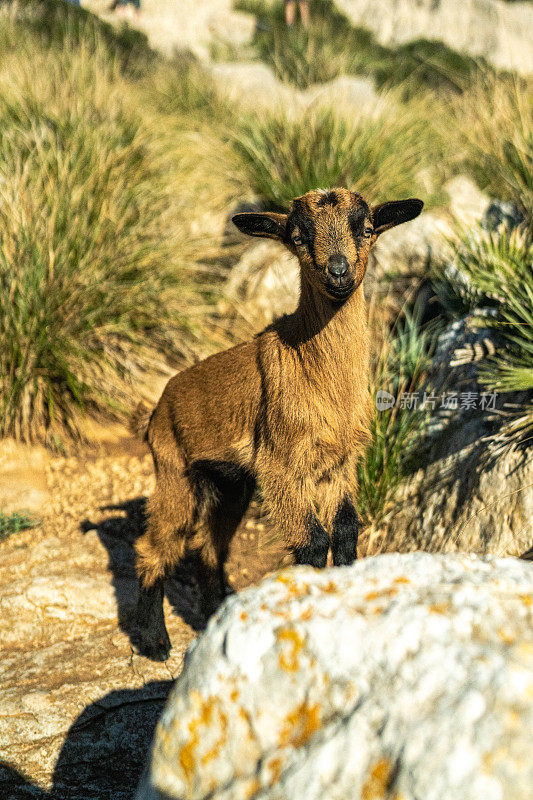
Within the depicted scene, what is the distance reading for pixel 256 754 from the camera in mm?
1729

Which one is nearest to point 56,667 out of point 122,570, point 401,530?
point 122,570

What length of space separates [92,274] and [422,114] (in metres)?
6.17

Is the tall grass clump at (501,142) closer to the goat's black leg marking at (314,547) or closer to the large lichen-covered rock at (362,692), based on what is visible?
the goat's black leg marking at (314,547)

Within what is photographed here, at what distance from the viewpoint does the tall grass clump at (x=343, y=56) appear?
1380 centimetres

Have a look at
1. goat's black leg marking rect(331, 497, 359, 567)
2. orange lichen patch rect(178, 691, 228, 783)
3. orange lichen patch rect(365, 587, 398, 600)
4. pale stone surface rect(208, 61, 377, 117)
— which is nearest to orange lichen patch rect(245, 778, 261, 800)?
orange lichen patch rect(178, 691, 228, 783)

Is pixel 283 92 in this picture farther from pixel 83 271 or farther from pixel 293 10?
pixel 293 10

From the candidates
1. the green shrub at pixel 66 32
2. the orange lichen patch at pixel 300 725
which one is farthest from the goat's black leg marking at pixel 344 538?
the green shrub at pixel 66 32

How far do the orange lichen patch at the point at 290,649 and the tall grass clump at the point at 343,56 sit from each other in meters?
10.7

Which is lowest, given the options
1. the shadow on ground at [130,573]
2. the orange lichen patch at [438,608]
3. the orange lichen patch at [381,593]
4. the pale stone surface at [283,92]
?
the shadow on ground at [130,573]

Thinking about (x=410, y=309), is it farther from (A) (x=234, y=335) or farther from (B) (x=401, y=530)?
(B) (x=401, y=530)

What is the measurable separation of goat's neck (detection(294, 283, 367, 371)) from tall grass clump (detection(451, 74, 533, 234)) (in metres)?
3.82

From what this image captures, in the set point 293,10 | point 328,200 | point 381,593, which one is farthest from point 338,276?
point 293,10

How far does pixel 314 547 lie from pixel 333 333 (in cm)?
100

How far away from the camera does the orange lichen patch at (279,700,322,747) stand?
1.70 meters
